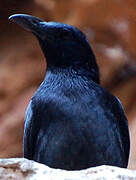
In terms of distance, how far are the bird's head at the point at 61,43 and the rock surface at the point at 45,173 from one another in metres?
1.27

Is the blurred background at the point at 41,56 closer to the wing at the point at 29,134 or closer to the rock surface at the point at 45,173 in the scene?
the wing at the point at 29,134

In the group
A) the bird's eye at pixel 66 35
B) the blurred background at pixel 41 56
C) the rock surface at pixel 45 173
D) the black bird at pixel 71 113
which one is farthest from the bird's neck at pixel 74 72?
the blurred background at pixel 41 56

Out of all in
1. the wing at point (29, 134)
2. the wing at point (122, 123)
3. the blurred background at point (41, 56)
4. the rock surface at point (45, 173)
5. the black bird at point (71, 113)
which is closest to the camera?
the rock surface at point (45, 173)

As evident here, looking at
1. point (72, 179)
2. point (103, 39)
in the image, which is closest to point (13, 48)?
point (103, 39)

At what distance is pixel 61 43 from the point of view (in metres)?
2.99

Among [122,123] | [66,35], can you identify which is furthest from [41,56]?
[122,123]

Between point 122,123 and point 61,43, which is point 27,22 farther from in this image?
point 122,123

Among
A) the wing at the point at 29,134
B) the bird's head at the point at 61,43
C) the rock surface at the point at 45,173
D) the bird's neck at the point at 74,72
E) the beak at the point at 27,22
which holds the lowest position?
the rock surface at the point at 45,173

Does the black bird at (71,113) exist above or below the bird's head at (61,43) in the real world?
below

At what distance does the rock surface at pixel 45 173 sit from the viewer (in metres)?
1.75

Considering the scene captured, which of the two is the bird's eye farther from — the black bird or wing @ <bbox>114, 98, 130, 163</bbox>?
wing @ <bbox>114, 98, 130, 163</bbox>

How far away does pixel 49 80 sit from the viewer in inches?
116

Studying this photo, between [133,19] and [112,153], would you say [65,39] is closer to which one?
[112,153]

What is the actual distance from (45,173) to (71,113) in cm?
96
